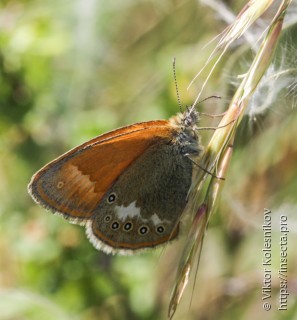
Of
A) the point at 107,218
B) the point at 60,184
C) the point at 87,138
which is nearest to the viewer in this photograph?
the point at 60,184

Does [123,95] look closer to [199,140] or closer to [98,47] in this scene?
[98,47]

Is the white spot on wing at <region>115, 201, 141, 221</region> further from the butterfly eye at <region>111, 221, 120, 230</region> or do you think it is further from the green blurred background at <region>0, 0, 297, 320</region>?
the green blurred background at <region>0, 0, 297, 320</region>

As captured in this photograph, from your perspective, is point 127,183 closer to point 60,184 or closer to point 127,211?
point 127,211

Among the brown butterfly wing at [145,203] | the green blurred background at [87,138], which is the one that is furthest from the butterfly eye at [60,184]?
the green blurred background at [87,138]

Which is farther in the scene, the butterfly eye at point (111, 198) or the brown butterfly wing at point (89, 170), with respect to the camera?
the butterfly eye at point (111, 198)

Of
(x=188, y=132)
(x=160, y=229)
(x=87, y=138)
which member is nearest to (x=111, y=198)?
(x=160, y=229)

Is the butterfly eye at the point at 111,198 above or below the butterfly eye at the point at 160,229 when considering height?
above

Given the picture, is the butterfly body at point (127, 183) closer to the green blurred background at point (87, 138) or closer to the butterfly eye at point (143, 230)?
the butterfly eye at point (143, 230)
